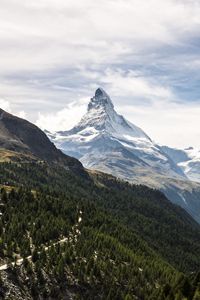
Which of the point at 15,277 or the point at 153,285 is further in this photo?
the point at 153,285

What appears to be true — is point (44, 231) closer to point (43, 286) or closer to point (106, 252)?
point (106, 252)

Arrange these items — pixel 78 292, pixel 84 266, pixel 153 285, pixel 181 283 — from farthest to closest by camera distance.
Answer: pixel 153 285 → pixel 84 266 → pixel 78 292 → pixel 181 283

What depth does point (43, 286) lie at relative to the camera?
154m

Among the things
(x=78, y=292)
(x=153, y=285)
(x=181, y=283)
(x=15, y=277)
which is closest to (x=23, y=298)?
(x=15, y=277)

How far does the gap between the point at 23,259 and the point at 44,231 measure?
112ft

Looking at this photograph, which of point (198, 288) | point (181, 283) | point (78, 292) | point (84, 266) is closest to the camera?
point (198, 288)

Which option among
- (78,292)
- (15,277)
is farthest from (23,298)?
(78,292)

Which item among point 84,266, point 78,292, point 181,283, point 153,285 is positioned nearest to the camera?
point 181,283

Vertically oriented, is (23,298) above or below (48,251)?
below

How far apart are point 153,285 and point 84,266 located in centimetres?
3174

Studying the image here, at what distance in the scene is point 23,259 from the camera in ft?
528

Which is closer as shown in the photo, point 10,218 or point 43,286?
point 43,286

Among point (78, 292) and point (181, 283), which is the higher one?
point (181, 283)

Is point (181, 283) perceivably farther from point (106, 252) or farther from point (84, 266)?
point (106, 252)
